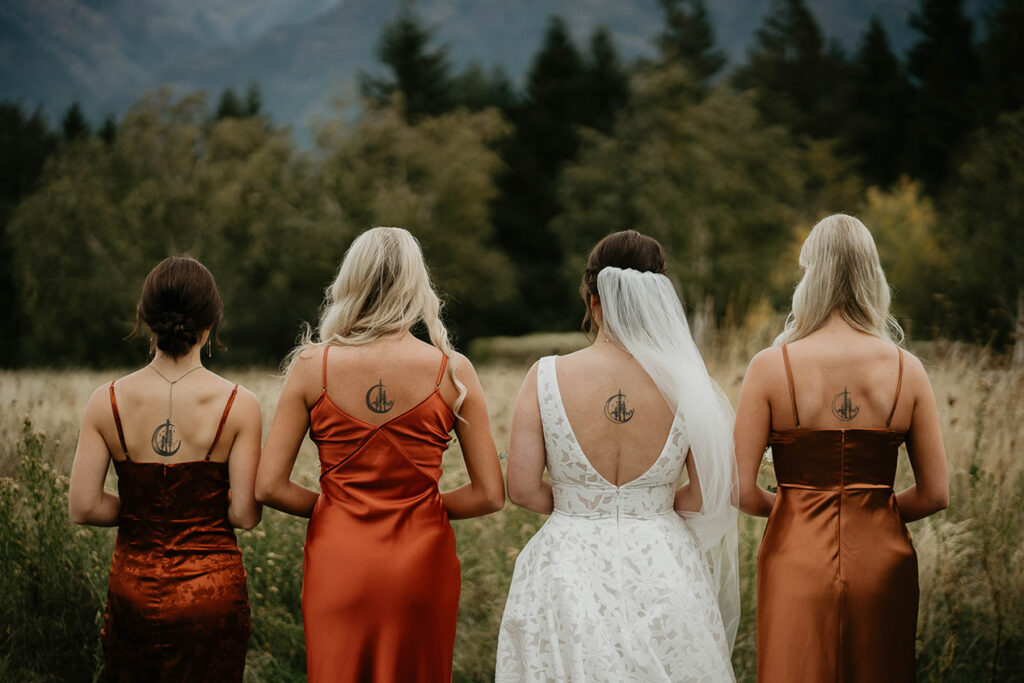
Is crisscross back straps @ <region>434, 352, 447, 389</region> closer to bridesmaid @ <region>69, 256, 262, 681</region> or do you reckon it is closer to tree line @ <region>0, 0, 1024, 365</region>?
bridesmaid @ <region>69, 256, 262, 681</region>

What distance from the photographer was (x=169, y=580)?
10.2 feet

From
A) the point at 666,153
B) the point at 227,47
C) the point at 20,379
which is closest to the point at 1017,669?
the point at 20,379

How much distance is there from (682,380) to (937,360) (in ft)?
18.2

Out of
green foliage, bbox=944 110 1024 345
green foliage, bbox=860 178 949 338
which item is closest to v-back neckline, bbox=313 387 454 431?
green foliage, bbox=944 110 1024 345

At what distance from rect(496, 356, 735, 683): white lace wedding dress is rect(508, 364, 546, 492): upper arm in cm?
3

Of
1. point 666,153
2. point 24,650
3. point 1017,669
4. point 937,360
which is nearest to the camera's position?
point 24,650

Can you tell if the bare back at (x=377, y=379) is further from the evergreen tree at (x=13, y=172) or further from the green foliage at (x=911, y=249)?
the evergreen tree at (x=13, y=172)

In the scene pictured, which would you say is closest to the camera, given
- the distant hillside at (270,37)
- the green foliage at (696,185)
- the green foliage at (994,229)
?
the green foliage at (994,229)

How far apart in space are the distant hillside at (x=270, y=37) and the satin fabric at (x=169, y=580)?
28460mm

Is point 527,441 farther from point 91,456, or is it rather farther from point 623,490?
point 91,456

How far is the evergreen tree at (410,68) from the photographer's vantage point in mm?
38594

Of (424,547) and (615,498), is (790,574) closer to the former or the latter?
(615,498)

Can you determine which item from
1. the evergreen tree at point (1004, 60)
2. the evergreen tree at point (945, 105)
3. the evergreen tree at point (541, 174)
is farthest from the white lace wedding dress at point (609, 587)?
the evergreen tree at point (945, 105)

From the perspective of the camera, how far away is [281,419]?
3205 millimetres
